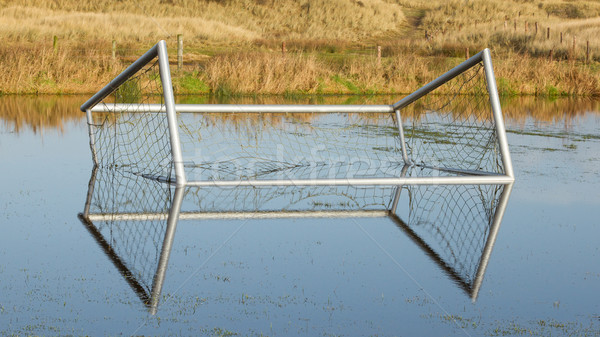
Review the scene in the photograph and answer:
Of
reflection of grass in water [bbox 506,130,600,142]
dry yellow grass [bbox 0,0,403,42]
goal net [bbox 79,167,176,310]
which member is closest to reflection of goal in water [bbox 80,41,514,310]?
goal net [bbox 79,167,176,310]

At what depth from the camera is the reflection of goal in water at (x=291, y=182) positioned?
20.5 ft

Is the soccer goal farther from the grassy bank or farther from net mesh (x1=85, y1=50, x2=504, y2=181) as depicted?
the grassy bank

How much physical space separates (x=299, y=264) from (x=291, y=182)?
2.33 meters

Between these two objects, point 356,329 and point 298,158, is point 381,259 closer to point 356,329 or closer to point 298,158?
point 356,329

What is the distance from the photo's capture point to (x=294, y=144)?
43.7 ft

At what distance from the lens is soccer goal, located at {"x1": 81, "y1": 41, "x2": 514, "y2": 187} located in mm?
8273

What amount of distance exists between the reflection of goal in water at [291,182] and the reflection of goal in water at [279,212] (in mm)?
11

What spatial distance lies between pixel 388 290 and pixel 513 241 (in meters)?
1.84

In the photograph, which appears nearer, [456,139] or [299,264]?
[299,264]

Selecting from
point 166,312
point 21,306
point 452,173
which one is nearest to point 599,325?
point 166,312

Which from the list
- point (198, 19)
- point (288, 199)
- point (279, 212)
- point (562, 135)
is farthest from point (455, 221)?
Result: point (198, 19)

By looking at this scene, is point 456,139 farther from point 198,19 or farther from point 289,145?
point 198,19

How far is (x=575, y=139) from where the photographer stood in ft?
47.9

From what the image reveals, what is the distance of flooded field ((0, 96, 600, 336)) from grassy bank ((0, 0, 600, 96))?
1527 cm
